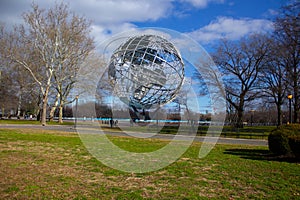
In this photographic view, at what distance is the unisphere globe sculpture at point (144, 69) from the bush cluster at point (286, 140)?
813 cm

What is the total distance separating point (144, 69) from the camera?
16859 millimetres

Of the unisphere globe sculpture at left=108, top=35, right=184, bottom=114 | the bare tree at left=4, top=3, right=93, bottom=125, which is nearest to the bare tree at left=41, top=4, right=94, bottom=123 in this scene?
the bare tree at left=4, top=3, right=93, bottom=125

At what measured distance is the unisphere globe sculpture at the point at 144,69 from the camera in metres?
16.9

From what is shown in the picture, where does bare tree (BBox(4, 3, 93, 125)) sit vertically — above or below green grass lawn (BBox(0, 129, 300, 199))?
above

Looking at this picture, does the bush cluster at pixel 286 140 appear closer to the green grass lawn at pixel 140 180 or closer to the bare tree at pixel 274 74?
the green grass lawn at pixel 140 180

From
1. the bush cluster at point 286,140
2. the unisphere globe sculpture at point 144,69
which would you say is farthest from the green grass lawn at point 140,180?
the unisphere globe sculpture at point 144,69

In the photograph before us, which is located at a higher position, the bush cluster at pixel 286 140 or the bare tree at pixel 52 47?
the bare tree at pixel 52 47

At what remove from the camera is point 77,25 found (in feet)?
102

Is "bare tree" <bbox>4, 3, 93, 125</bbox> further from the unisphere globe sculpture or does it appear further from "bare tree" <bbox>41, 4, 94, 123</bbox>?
the unisphere globe sculpture

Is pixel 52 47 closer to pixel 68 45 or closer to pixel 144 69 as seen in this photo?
pixel 68 45

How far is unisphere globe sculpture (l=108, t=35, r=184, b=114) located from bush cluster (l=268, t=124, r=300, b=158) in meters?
8.13

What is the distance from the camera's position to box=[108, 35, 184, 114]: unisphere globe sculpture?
55.5 ft

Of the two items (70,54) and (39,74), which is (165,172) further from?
(39,74)

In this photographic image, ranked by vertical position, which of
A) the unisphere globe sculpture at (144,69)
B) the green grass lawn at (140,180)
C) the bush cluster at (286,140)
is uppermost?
the unisphere globe sculpture at (144,69)
